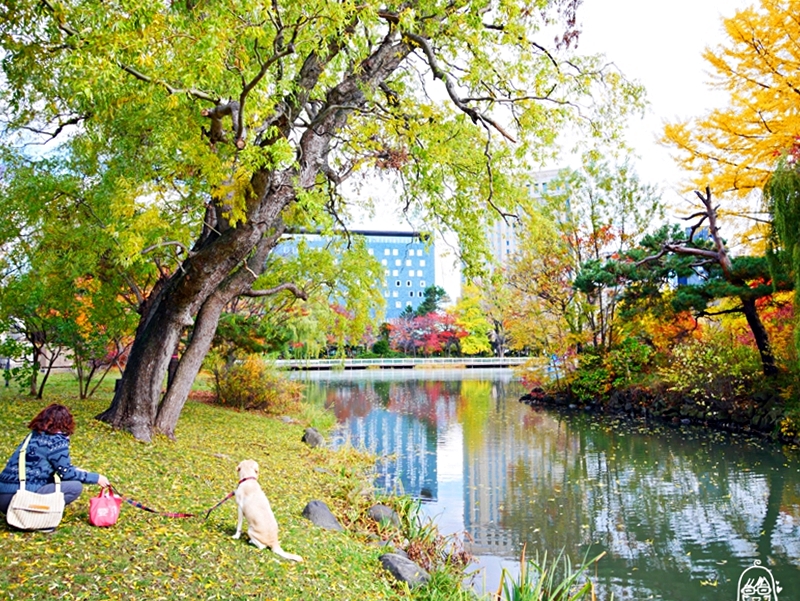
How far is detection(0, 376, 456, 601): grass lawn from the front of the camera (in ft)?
10.5

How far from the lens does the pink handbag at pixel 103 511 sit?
149 inches

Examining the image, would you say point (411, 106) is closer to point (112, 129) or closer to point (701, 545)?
point (112, 129)

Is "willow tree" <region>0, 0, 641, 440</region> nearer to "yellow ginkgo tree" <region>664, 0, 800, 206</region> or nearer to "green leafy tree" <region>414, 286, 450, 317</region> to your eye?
"yellow ginkgo tree" <region>664, 0, 800, 206</region>

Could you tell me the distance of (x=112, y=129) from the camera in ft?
26.4

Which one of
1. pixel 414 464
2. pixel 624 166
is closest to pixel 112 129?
pixel 414 464

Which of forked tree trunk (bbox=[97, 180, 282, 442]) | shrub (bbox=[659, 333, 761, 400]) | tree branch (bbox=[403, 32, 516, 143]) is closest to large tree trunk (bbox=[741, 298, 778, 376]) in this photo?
shrub (bbox=[659, 333, 761, 400])

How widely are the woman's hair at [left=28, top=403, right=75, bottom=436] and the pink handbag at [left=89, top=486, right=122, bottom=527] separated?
475 mm

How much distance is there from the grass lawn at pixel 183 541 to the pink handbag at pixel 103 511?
6 centimetres

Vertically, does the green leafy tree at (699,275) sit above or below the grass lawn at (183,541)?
above

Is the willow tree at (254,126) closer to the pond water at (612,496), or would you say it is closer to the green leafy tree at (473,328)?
the pond water at (612,496)

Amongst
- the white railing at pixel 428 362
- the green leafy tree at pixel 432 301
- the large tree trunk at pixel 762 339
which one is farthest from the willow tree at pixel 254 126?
the green leafy tree at pixel 432 301

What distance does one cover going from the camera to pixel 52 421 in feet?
12.3

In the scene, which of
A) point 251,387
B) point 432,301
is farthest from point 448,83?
point 432,301

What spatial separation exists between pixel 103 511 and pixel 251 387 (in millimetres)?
10660
